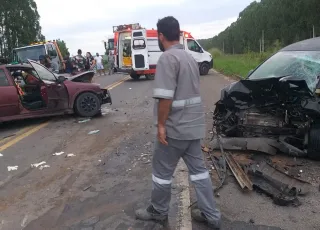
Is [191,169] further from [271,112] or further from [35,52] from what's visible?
[35,52]

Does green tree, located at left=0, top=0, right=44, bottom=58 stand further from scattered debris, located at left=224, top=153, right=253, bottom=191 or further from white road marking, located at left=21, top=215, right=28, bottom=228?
white road marking, located at left=21, top=215, right=28, bottom=228

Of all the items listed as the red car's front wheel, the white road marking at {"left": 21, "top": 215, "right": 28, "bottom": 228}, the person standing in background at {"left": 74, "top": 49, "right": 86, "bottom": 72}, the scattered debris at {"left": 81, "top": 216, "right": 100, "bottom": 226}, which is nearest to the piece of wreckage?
the scattered debris at {"left": 81, "top": 216, "right": 100, "bottom": 226}

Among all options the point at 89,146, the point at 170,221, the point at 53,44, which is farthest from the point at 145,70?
the point at 170,221

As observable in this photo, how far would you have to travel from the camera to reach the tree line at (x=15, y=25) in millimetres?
44750

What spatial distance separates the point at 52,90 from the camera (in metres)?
8.39

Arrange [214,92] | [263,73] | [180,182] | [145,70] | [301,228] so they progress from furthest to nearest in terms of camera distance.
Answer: [145,70] → [214,92] → [263,73] → [180,182] → [301,228]

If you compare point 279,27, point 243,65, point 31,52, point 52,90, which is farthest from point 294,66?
point 279,27

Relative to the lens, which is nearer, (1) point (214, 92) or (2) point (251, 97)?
(2) point (251, 97)

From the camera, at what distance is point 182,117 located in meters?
3.07

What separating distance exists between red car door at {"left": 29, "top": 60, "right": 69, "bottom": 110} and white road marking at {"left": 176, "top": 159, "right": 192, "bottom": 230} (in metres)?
4.43

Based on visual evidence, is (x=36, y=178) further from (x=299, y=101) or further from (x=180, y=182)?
(x=299, y=101)

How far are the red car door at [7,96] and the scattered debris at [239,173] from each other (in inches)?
194

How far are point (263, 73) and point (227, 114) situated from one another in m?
1.09

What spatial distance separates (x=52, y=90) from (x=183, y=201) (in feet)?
17.9
